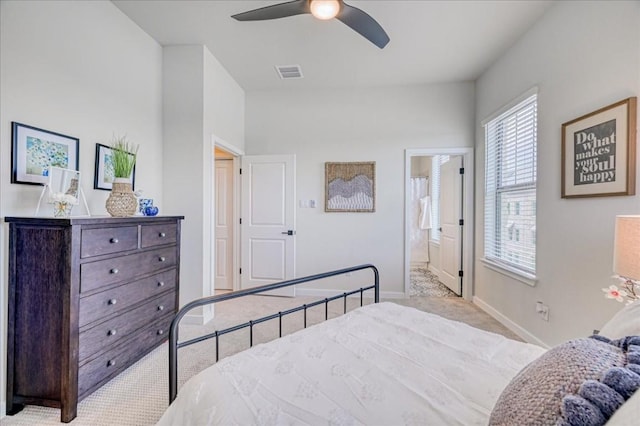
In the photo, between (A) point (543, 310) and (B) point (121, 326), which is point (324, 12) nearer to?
(B) point (121, 326)

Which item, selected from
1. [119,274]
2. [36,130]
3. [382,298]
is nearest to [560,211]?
[382,298]

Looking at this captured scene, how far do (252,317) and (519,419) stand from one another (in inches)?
124

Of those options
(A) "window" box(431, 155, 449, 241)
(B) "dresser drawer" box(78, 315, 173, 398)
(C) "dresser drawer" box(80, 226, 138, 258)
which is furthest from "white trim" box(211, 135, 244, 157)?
(A) "window" box(431, 155, 449, 241)

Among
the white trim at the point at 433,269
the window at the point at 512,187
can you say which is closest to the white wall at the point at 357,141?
the window at the point at 512,187

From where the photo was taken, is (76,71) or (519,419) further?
(76,71)

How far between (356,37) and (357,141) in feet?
4.80

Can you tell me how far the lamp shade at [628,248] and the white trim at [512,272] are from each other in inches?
55.9

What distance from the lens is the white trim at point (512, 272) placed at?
2.81 metres

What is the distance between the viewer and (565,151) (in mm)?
2377

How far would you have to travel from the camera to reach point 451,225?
177 inches

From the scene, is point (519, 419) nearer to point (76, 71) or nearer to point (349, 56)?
point (76, 71)

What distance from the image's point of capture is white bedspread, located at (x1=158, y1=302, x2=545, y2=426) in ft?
2.91

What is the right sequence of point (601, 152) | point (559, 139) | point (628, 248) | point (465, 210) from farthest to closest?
1. point (465, 210)
2. point (559, 139)
3. point (601, 152)
4. point (628, 248)

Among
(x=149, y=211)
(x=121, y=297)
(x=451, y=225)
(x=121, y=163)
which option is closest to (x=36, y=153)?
(x=121, y=163)
